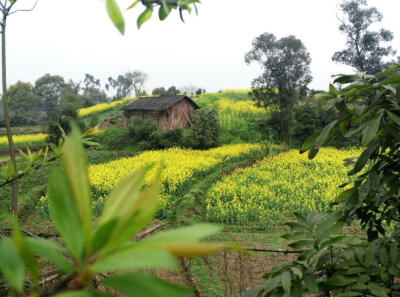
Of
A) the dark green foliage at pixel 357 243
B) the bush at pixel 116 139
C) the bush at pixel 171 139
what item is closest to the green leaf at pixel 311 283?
the dark green foliage at pixel 357 243

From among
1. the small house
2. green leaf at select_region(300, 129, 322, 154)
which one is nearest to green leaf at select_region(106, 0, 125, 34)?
green leaf at select_region(300, 129, 322, 154)

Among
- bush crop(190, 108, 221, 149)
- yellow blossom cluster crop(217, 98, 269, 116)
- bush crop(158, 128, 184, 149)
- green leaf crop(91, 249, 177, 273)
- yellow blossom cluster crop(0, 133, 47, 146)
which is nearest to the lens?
green leaf crop(91, 249, 177, 273)

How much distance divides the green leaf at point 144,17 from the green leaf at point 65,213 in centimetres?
41

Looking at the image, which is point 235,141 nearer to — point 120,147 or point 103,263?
point 120,147

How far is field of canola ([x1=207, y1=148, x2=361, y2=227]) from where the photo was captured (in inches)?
312

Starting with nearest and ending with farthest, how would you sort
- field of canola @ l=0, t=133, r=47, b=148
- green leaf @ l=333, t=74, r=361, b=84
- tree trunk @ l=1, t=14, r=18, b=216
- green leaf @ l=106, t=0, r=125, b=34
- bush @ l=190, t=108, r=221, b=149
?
green leaf @ l=106, t=0, r=125, b=34
green leaf @ l=333, t=74, r=361, b=84
tree trunk @ l=1, t=14, r=18, b=216
bush @ l=190, t=108, r=221, b=149
field of canola @ l=0, t=133, r=47, b=148

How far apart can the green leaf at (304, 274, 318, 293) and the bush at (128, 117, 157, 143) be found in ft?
58.9

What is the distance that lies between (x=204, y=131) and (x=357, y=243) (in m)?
16.6

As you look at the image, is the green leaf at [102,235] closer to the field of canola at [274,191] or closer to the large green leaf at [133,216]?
the large green leaf at [133,216]

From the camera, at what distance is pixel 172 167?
12.5 m

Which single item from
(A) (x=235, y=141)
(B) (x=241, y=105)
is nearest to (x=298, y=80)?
(A) (x=235, y=141)

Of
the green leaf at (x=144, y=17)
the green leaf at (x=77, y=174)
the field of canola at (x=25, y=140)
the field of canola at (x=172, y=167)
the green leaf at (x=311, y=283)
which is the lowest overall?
the field of canola at (x=172, y=167)

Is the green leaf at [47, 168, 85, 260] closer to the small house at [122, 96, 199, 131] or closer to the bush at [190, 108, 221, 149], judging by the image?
the bush at [190, 108, 221, 149]

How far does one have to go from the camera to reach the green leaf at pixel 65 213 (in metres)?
0.23
